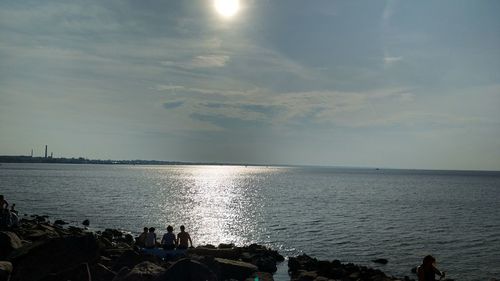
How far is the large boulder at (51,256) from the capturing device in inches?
637

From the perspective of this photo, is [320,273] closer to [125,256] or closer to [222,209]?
[125,256]

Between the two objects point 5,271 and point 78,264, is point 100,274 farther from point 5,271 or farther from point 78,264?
point 5,271

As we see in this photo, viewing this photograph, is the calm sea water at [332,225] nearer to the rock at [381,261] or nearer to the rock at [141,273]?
the rock at [381,261]

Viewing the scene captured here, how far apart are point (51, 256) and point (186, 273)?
6.28 meters

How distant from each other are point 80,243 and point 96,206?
51718 millimetres

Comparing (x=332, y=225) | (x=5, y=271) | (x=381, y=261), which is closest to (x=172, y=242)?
(x=5, y=271)

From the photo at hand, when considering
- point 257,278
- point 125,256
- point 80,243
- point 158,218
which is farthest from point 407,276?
point 158,218

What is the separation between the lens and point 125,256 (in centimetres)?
1920

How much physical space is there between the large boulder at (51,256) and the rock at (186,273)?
4797 mm

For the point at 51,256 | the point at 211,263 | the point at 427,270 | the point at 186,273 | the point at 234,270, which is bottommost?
the point at 234,270

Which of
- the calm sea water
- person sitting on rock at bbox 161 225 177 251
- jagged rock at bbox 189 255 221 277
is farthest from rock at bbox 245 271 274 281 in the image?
person sitting on rock at bbox 161 225 177 251

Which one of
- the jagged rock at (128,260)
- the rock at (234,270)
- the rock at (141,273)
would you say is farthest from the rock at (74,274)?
the rock at (234,270)

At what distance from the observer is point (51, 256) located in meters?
16.7

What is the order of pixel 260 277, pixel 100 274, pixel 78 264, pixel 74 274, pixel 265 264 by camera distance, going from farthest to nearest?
pixel 265 264, pixel 260 277, pixel 100 274, pixel 78 264, pixel 74 274
